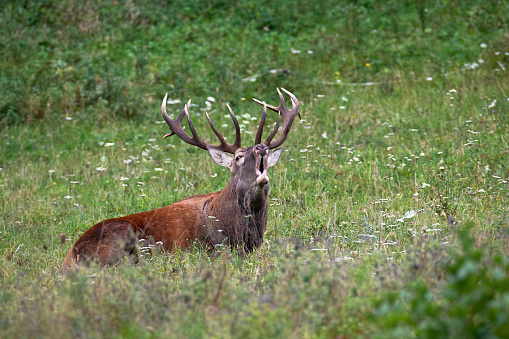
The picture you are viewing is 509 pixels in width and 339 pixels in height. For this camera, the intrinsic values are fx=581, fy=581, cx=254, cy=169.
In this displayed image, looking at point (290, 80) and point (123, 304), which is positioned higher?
point (123, 304)

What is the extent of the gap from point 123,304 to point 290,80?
9672mm

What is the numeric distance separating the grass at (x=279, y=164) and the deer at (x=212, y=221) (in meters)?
0.28

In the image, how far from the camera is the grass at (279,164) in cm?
342

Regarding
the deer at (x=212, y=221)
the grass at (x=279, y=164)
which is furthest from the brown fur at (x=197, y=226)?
the grass at (x=279, y=164)

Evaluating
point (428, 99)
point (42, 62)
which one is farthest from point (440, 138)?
point (42, 62)

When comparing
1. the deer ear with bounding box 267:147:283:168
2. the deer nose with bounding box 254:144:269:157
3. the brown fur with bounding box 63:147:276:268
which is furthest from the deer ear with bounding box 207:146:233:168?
the deer nose with bounding box 254:144:269:157

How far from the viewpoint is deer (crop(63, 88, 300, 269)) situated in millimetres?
6379

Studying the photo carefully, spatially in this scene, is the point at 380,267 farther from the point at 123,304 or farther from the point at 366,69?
the point at 366,69

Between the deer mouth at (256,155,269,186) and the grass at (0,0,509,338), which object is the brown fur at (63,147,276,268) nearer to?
the deer mouth at (256,155,269,186)

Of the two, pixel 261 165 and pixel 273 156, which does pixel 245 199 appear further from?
pixel 273 156

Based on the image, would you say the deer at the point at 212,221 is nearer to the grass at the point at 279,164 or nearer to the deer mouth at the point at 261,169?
the deer mouth at the point at 261,169

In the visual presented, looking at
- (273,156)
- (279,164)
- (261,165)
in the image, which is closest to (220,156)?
(273,156)

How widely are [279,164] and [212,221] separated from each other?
2480 millimetres

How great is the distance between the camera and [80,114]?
12008 millimetres
